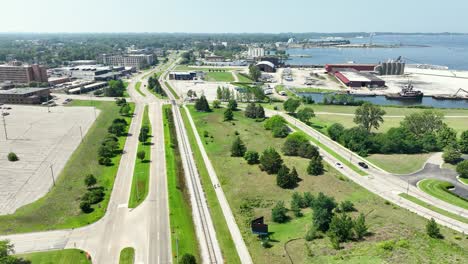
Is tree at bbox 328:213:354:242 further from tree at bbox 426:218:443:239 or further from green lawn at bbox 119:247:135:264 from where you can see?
green lawn at bbox 119:247:135:264

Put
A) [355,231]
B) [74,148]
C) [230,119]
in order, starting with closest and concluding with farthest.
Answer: [355,231] < [74,148] < [230,119]

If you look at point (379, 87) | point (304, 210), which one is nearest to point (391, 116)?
point (379, 87)

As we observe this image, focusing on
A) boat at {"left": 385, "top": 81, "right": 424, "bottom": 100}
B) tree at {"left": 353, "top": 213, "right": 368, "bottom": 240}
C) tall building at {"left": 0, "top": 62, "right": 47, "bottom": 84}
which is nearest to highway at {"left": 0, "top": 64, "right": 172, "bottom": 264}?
tree at {"left": 353, "top": 213, "right": 368, "bottom": 240}

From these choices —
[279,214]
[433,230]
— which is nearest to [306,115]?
[279,214]

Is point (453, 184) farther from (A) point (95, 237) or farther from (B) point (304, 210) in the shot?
(A) point (95, 237)

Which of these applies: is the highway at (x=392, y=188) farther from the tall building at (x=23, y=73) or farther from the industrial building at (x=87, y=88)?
the tall building at (x=23, y=73)

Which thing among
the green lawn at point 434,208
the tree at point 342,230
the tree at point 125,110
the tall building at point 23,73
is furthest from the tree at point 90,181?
the tall building at point 23,73
